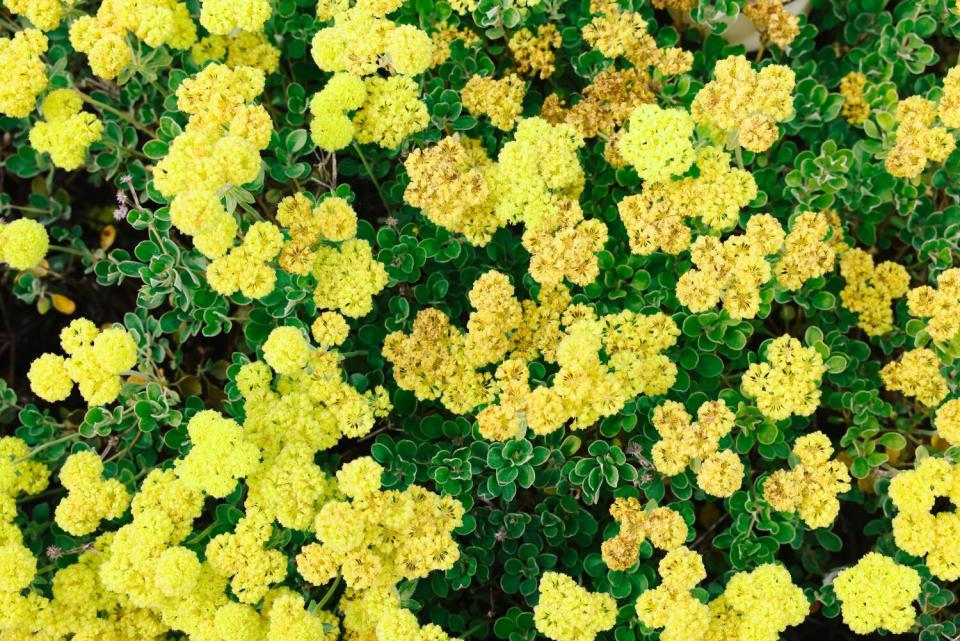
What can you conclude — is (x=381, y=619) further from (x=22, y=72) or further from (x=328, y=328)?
(x=22, y=72)

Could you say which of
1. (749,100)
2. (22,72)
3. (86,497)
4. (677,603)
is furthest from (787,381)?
(22,72)

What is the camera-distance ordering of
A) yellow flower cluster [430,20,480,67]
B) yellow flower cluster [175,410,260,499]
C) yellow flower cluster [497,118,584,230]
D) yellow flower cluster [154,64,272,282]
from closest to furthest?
yellow flower cluster [154,64,272,282]
yellow flower cluster [175,410,260,499]
yellow flower cluster [497,118,584,230]
yellow flower cluster [430,20,480,67]

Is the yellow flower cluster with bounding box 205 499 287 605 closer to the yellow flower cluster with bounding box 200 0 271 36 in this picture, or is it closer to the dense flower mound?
the dense flower mound

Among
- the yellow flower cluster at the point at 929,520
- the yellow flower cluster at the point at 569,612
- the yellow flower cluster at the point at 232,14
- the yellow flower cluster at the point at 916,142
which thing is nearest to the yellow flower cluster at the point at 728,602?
the yellow flower cluster at the point at 569,612

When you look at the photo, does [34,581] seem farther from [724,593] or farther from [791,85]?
[791,85]

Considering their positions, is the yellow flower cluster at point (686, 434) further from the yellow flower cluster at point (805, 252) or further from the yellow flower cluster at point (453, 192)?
the yellow flower cluster at point (453, 192)

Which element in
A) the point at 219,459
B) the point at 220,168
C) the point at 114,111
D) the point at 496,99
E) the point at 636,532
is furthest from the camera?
the point at 114,111

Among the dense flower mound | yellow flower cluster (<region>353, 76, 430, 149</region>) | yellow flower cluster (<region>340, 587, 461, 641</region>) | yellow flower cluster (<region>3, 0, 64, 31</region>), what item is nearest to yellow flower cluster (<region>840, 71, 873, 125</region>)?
the dense flower mound

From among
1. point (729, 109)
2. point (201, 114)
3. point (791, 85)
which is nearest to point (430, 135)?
point (201, 114)
